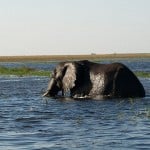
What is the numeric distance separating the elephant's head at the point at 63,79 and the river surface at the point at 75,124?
232 centimetres

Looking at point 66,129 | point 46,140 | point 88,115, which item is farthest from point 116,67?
point 46,140

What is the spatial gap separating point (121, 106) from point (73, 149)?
9001mm

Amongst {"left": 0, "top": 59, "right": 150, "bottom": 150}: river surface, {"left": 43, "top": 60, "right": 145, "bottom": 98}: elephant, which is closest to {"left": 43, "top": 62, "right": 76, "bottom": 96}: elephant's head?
{"left": 43, "top": 60, "right": 145, "bottom": 98}: elephant

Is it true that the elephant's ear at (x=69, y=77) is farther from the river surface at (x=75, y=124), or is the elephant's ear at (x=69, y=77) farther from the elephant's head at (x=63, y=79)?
the river surface at (x=75, y=124)

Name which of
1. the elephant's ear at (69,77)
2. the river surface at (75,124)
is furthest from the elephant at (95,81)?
the river surface at (75,124)

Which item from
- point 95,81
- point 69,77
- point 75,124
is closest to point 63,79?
point 69,77

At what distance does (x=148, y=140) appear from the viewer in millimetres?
14953

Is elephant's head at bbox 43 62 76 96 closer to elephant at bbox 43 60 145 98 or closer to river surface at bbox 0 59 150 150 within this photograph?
elephant at bbox 43 60 145 98

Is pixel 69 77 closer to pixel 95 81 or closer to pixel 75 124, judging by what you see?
pixel 95 81

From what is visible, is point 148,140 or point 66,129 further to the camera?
point 66,129

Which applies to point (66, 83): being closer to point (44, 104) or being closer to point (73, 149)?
point (44, 104)

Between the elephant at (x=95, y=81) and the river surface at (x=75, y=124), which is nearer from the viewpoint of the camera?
the river surface at (x=75, y=124)

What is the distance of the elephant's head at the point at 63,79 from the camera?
2825 centimetres

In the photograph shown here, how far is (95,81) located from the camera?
2781 cm
